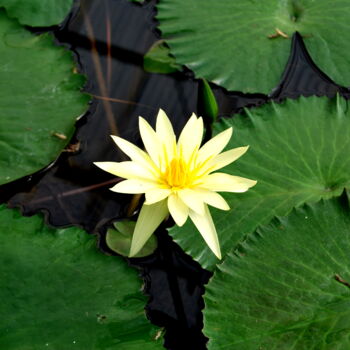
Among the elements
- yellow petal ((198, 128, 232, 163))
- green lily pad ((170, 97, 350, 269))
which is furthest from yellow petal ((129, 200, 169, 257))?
green lily pad ((170, 97, 350, 269))

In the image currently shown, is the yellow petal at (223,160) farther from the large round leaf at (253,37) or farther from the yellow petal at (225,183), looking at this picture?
the large round leaf at (253,37)

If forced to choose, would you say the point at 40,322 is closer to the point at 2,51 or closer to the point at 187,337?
the point at 187,337

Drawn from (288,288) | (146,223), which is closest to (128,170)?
(146,223)

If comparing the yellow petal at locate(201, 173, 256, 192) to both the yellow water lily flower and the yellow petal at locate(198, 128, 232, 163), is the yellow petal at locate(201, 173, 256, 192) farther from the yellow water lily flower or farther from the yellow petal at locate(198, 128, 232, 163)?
the yellow petal at locate(198, 128, 232, 163)

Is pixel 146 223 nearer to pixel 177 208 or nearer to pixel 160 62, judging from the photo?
pixel 177 208

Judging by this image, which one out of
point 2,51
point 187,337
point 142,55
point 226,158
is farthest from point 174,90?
point 187,337

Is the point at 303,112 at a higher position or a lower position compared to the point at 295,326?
higher
